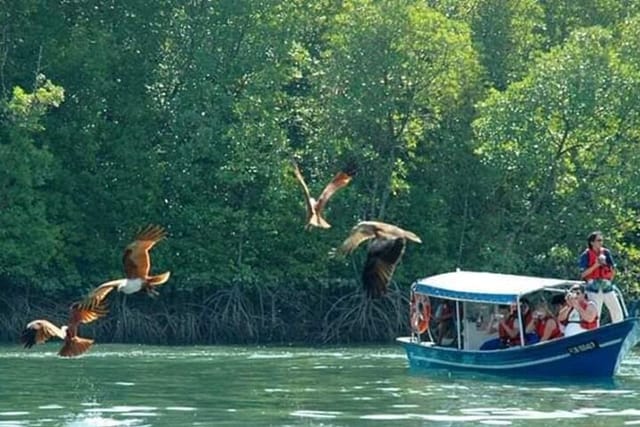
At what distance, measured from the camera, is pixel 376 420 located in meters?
27.1

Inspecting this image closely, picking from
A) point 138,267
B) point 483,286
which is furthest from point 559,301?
point 138,267

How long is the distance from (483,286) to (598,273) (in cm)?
349

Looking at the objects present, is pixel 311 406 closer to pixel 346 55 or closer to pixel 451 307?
pixel 451 307

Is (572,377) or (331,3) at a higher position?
(331,3)

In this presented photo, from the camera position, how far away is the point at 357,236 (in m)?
25.9

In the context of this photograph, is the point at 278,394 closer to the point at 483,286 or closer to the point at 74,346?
the point at 74,346

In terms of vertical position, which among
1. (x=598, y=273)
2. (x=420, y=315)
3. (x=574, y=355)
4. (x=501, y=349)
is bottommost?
(x=574, y=355)

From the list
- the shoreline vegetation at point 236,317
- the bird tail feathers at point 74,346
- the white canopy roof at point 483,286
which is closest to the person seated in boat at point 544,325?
the white canopy roof at point 483,286

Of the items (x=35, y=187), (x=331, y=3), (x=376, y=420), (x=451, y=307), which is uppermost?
(x=331, y=3)

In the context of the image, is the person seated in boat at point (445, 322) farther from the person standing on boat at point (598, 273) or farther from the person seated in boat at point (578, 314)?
the person standing on boat at point (598, 273)

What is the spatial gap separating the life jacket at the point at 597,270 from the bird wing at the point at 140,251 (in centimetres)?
917

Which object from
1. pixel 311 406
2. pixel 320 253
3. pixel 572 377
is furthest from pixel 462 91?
pixel 311 406

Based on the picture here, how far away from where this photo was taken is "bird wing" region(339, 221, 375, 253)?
25.1 metres

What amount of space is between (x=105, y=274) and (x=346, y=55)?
7797 millimetres
